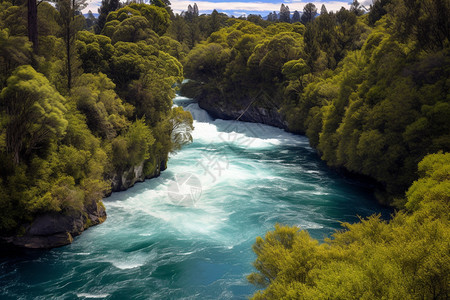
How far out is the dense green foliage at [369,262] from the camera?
9.02 metres

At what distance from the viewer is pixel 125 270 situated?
58.8ft

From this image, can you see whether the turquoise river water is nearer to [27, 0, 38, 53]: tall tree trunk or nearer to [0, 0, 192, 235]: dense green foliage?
[0, 0, 192, 235]: dense green foliage

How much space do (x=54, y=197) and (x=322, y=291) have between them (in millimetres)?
15419

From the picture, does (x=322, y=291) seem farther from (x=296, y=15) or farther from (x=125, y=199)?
(x=296, y=15)

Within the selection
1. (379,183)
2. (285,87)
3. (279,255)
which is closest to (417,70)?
(379,183)

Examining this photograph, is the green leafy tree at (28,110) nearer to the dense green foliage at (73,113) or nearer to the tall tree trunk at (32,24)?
the dense green foliage at (73,113)

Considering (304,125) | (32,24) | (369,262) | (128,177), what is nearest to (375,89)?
(304,125)

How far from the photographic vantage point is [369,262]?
9883mm

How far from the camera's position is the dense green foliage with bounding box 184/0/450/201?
77.5 ft

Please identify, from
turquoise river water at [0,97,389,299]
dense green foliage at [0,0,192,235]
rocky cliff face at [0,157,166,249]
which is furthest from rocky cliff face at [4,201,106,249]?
turquoise river water at [0,97,389,299]

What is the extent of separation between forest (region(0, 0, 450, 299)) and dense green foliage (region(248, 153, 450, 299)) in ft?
0.13

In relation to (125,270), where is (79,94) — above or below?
above

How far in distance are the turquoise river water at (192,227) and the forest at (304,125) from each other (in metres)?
2.04

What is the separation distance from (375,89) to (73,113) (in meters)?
22.8
